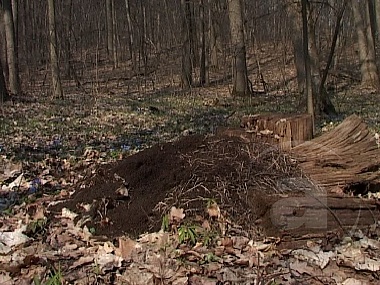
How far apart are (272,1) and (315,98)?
16.0 m

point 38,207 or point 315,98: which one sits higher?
point 315,98

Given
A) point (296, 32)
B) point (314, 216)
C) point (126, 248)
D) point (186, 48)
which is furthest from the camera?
point (186, 48)

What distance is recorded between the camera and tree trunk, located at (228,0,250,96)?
61.2 ft

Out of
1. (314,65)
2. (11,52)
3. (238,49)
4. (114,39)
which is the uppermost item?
(114,39)

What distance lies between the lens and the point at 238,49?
1897 cm

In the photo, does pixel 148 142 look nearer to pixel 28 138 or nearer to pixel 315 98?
pixel 28 138

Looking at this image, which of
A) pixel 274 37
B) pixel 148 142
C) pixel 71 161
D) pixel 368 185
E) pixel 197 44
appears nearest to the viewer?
pixel 368 185

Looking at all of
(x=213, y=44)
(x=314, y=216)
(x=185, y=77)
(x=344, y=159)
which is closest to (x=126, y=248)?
(x=314, y=216)

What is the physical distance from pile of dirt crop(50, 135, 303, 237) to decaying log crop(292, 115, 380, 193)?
25cm

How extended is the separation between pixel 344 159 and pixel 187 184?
5.12 ft

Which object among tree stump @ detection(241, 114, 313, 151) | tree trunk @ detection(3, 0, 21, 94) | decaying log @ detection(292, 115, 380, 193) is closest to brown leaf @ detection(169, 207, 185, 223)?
decaying log @ detection(292, 115, 380, 193)

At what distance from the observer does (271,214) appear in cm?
439

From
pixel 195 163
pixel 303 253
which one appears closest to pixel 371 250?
pixel 303 253

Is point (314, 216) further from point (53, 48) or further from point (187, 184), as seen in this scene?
point (53, 48)
